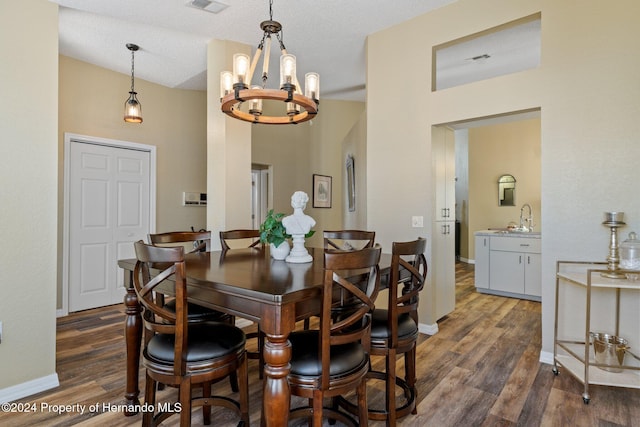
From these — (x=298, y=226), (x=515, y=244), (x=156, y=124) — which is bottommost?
(x=515, y=244)

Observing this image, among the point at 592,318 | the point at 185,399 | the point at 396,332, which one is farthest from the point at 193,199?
the point at 592,318

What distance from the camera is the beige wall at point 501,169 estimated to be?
6.43m

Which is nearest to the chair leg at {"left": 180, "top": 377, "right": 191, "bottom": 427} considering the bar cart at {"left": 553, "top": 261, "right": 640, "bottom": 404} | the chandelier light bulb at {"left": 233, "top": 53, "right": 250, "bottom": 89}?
the chandelier light bulb at {"left": 233, "top": 53, "right": 250, "bottom": 89}

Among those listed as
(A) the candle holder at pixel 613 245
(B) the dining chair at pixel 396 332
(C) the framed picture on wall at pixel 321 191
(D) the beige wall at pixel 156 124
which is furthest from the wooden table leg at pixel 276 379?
(C) the framed picture on wall at pixel 321 191

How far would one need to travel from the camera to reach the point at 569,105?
2.54m

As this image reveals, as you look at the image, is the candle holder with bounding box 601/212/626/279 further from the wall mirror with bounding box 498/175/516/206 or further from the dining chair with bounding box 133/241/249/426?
the wall mirror with bounding box 498/175/516/206

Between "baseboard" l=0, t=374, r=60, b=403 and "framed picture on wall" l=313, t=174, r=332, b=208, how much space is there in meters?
4.36

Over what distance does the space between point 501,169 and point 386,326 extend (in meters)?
6.18

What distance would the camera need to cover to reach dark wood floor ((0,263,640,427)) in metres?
1.95

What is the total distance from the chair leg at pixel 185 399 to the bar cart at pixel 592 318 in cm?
227

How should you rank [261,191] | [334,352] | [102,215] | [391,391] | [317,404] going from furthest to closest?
[261,191] → [102,215] → [391,391] → [334,352] → [317,404]

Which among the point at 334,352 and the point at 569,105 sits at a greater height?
the point at 569,105

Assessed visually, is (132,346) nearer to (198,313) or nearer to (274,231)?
(198,313)

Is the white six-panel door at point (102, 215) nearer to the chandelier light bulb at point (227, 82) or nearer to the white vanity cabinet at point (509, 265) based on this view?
the chandelier light bulb at point (227, 82)
